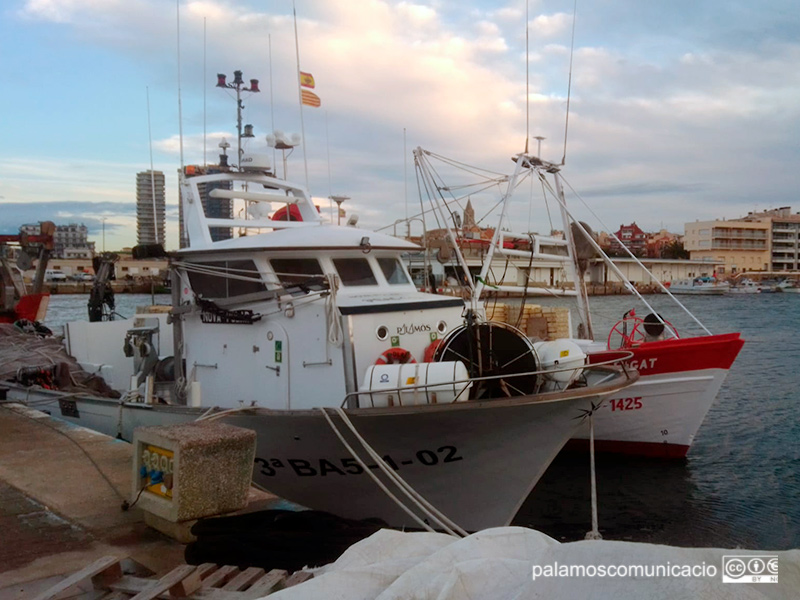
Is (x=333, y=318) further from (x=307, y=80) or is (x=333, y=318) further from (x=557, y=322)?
(x=557, y=322)

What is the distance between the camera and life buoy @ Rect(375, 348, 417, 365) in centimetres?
802

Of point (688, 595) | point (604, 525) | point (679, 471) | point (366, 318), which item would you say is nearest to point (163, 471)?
point (366, 318)

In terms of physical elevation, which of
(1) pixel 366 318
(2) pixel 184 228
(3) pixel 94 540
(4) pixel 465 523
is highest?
(2) pixel 184 228

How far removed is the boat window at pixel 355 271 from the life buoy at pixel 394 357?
1.39 metres

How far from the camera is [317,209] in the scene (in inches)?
448

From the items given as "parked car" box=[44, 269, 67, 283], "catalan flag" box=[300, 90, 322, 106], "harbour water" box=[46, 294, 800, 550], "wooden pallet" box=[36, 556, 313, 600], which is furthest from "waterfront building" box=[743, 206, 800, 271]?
"wooden pallet" box=[36, 556, 313, 600]

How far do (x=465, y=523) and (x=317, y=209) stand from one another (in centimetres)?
553

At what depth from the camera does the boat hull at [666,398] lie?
41.8 feet

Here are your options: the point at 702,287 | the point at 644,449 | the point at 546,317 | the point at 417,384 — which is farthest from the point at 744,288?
the point at 417,384

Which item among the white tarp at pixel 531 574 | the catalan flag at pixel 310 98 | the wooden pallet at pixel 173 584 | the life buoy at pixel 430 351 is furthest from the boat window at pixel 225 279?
the white tarp at pixel 531 574

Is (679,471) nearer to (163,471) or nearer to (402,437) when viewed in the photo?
(402,437)

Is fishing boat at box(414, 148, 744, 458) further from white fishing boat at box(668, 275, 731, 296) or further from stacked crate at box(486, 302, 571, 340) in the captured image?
white fishing boat at box(668, 275, 731, 296)

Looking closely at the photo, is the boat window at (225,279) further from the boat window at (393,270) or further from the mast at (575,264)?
the mast at (575,264)

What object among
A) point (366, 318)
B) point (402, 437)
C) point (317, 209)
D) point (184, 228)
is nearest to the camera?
point (402, 437)
